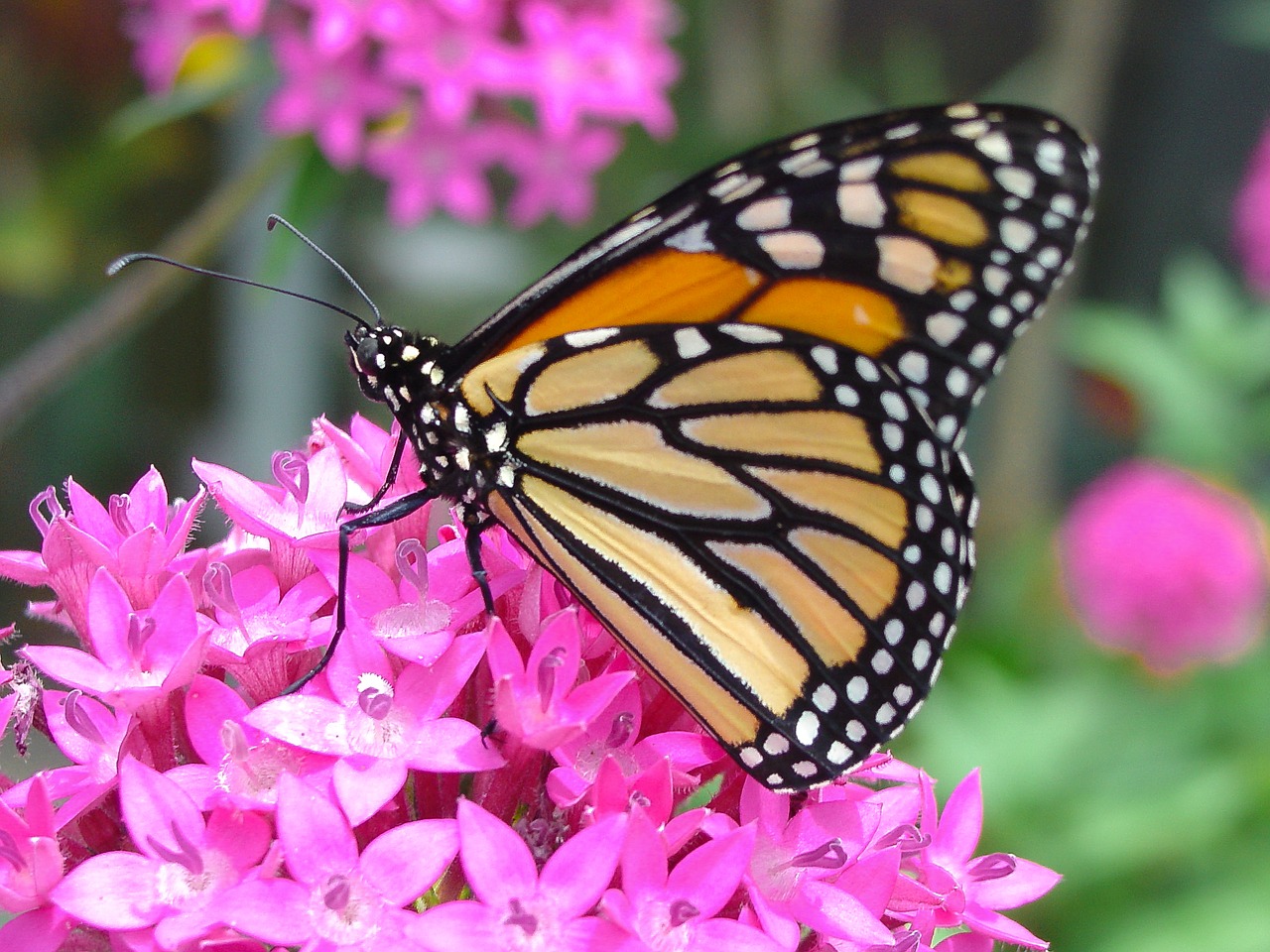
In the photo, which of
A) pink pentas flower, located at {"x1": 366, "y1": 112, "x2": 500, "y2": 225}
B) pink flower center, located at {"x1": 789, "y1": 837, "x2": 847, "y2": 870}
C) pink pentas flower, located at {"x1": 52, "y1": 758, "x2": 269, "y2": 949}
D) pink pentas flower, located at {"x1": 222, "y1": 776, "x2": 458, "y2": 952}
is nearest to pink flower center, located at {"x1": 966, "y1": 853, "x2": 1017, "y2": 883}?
pink flower center, located at {"x1": 789, "y1": 837, "x2": 847, "y2": 870}

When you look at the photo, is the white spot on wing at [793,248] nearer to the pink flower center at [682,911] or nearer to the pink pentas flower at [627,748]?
the pink pentas flower at [627,748]

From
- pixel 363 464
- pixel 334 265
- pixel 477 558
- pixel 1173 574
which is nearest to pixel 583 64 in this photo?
pixel 334 265

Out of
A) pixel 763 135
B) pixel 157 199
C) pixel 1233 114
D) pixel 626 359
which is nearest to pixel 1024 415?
pixel 763 135

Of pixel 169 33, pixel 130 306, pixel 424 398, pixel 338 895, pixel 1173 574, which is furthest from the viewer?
pixel 1173 574

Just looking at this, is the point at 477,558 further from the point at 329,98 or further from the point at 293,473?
the point at 329,98

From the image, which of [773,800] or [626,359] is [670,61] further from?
[773,800]

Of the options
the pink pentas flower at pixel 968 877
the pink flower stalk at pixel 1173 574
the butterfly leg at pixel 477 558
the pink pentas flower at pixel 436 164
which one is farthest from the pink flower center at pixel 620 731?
the pink flower stalk at pixel 1173 574
